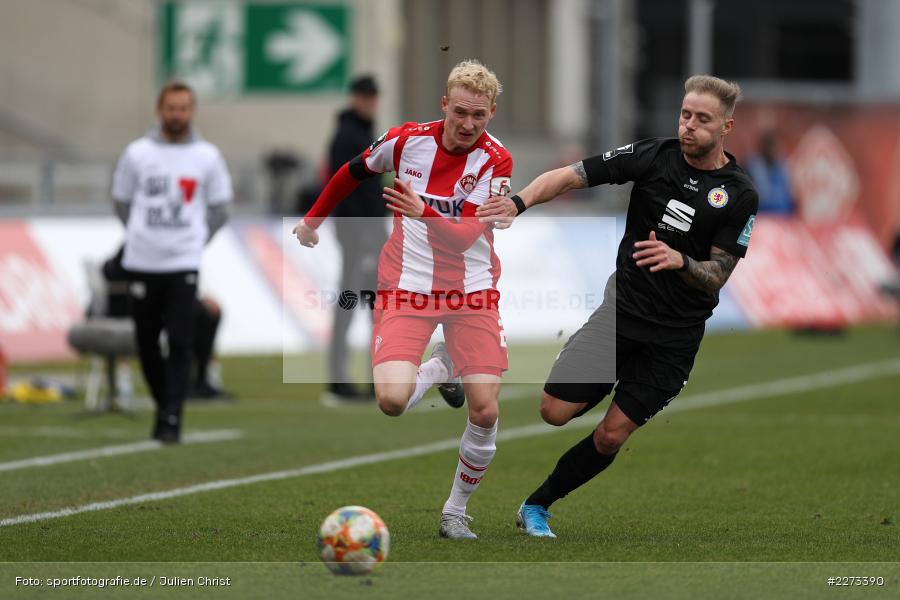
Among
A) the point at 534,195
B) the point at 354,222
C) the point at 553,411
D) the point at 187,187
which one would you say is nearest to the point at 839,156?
the point at 354,222

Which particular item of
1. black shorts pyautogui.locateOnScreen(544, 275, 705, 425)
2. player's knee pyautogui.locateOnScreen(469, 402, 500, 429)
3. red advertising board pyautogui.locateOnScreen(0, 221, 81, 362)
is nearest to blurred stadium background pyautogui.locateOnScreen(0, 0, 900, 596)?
red advertising board pyautogui.locateOnScreen(0, 221, 81, 362)

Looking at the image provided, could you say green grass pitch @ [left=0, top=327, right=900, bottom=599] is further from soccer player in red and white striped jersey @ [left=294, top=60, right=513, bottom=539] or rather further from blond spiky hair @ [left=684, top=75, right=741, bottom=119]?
blond spiky hair @ [left=684, top=75, right=741, bottom=119]

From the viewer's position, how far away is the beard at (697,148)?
7.77 metres

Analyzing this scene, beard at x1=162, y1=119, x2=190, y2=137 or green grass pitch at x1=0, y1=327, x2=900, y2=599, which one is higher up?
beard at x1=162, y1=119, x2=190, y2=137

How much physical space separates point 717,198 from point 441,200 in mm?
1233

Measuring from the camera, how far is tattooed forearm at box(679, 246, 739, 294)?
25.3ft

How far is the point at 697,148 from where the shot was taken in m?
7.80

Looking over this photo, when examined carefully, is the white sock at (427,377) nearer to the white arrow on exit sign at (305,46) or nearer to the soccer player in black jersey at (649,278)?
the soccer player in black jersey at (649,278)

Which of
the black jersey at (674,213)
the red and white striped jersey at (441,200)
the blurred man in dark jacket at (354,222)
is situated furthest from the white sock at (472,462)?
the blurred man in dark jacket at (354,222)

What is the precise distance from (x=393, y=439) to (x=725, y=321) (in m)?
11.3

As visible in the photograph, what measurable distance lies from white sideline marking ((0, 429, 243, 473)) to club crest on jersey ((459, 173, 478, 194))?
12.6 feet

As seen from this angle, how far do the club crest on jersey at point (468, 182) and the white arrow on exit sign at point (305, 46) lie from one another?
1818cm

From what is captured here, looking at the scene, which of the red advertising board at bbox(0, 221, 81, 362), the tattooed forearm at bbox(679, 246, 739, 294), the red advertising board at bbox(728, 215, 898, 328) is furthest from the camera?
the red advertising board at bbox(728, 215, 898, 328)

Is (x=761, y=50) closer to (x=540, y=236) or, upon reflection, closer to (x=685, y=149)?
(x=540, y=236)
